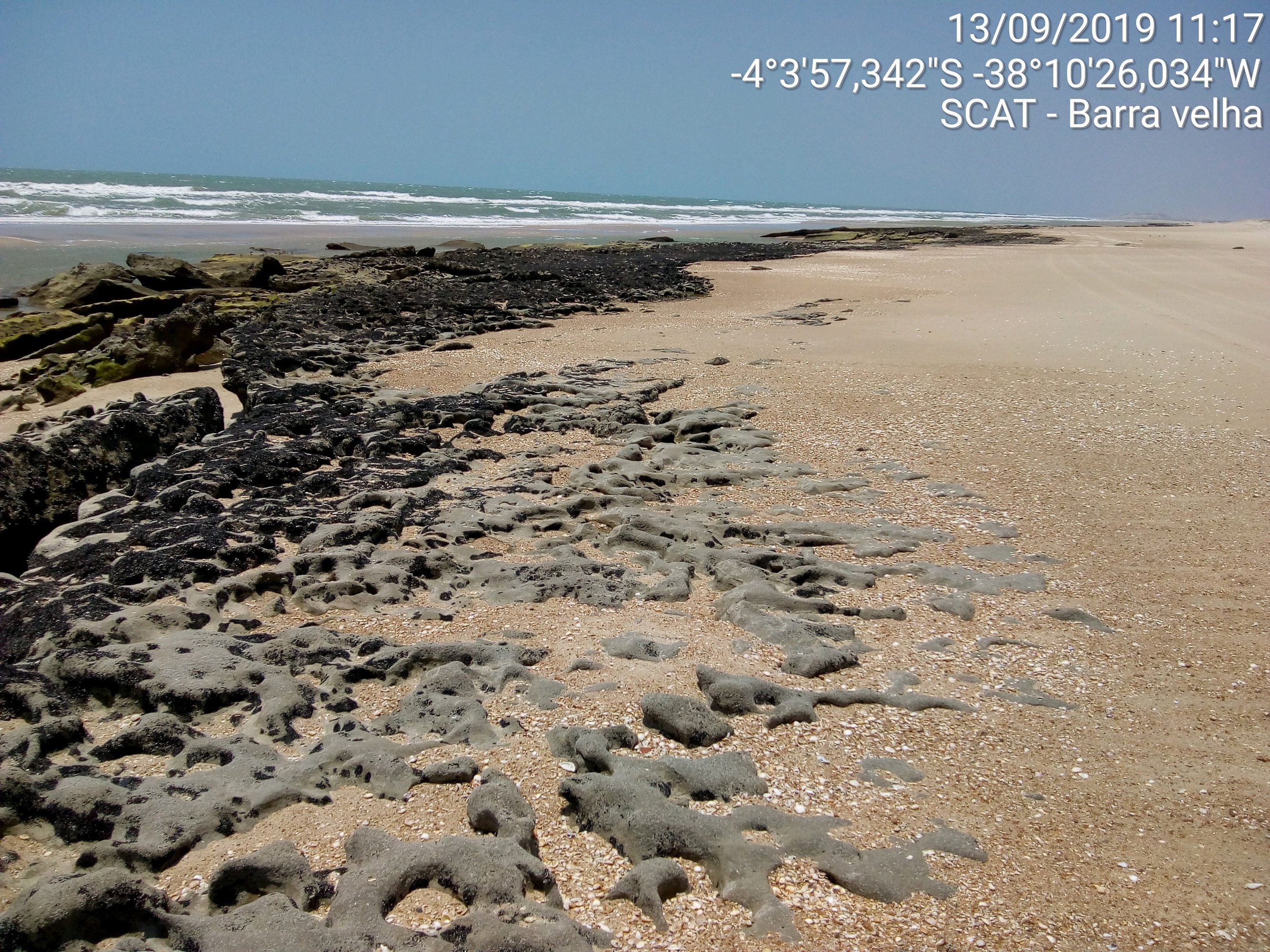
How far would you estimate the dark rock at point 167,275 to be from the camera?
53.6 ft

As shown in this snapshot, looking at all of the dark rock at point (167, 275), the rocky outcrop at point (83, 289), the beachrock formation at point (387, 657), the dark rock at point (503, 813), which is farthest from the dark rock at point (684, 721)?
the dark rock at point (167, 275)

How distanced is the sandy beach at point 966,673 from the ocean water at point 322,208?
3416cm

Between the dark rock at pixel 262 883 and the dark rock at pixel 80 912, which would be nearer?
the dark rock at pixel 80 912

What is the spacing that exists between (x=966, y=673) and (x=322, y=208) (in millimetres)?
47353

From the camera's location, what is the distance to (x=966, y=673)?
411 centimetres

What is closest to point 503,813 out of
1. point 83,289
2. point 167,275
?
point 83,289

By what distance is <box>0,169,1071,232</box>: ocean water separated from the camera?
123 ft

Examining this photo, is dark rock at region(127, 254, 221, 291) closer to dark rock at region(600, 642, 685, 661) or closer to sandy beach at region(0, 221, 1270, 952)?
sandy beach at region(0, 221, 1270, 952)

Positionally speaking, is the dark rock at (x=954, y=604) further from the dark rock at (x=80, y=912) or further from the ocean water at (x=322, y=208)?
the ocean water at (x=322, y=208)

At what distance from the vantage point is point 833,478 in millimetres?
6668

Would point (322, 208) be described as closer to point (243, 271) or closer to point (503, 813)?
point (243, 271)

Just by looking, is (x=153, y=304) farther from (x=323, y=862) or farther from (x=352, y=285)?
(x=323, y=862)

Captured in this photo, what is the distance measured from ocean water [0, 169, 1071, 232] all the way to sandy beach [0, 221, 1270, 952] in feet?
112

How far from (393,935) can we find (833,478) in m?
4.86
